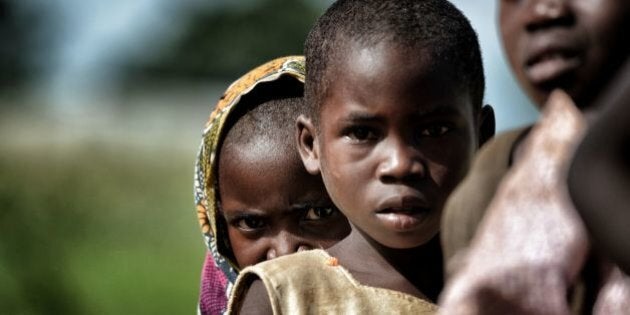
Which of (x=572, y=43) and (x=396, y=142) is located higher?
(x=572, y=43)

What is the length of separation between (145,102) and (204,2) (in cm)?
1379

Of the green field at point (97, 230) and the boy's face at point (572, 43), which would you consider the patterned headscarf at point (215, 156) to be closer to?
the boy's face at point (572, 43)

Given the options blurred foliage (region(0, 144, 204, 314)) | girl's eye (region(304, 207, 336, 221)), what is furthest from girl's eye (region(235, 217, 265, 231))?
blurred foliage (region(0, 144, 204, 314))

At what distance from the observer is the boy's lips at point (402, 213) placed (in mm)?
2412

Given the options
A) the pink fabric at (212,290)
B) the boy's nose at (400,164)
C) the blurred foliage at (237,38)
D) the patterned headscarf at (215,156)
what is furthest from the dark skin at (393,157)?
the blurred foliage at (237,38)

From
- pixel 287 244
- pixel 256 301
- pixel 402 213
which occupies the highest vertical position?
pixel 402 213

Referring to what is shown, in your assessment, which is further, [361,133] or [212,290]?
[212,290]

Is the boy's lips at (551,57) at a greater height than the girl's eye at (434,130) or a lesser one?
greater

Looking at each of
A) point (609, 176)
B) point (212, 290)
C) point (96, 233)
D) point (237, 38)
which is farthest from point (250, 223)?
point (237, 38)

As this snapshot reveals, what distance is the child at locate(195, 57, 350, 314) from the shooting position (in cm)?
320

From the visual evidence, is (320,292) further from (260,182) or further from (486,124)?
(260,182)

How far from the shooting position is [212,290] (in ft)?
12.4

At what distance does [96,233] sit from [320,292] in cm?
1011

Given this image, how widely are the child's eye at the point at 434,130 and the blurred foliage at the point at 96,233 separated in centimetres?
490
